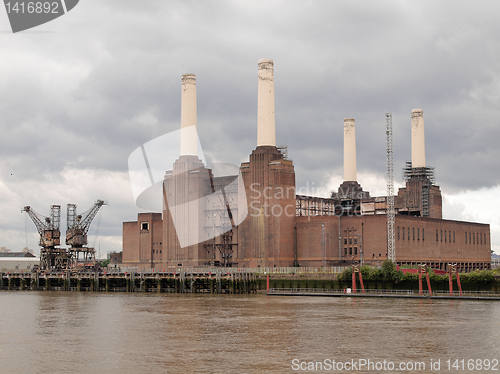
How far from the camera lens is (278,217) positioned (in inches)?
4424

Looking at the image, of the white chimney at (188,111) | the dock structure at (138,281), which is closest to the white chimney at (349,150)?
the white chimney at (188,111)

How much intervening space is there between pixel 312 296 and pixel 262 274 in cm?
1588

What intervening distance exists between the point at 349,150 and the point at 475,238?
35.6m

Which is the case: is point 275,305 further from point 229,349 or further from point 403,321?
point 229,349

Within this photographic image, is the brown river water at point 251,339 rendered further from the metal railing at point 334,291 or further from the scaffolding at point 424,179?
the scaffolding at point 424,179

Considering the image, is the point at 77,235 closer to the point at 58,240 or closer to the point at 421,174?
the point at 58,240

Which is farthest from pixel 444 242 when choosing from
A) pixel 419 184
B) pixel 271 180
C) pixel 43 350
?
pixel 43 350

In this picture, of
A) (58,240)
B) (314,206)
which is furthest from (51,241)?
(314,206)

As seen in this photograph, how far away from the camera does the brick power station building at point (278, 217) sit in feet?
369

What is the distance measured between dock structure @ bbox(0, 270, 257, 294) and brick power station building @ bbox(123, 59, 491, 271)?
1588 centimetres

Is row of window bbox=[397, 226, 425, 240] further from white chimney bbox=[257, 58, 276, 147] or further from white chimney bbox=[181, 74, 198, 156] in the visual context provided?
white chimney bbox=[181, 74, 198, 156]

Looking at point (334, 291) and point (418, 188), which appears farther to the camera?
point (418, 188)

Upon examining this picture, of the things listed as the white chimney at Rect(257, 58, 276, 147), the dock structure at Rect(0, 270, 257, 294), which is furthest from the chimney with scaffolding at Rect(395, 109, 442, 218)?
the dock structure at Rect(0, 270, 257, 294)

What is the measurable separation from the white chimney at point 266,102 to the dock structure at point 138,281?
26452 millimetres
